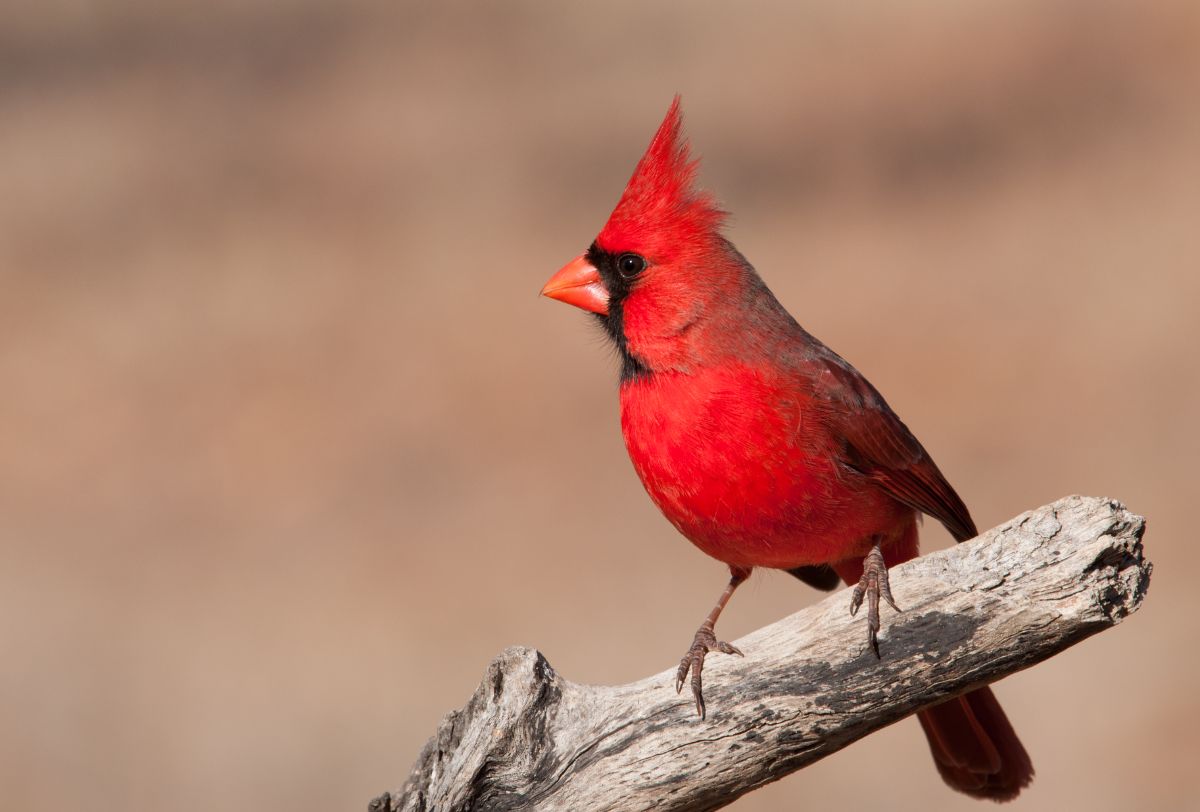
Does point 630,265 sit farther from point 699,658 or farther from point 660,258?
point 699,658

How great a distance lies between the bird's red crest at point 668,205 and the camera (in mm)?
2469

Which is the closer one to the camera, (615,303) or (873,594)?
(873,594)

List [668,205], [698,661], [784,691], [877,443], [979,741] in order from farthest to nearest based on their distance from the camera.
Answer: [979,741] → [668,205] → [877,443] → [698,661] → [784,691]

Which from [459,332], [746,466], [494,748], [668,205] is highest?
[459,332]

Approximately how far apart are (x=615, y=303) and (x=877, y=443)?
0.55m

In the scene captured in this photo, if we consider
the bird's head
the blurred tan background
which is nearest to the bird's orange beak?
the bird's head

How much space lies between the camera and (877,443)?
238 centimetres

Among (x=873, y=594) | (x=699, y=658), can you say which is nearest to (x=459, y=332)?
(x=699, y=658)

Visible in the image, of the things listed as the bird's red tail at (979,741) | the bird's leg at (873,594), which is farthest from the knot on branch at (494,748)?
the bird's red tail at (979,741)

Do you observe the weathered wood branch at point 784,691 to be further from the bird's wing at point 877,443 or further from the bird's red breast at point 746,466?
the bird's wing at point 877,443

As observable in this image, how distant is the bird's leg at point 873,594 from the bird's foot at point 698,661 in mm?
220

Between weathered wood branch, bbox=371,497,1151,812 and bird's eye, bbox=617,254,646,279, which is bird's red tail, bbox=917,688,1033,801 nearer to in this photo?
weathered wood branch, bbox=371,497,1151,812

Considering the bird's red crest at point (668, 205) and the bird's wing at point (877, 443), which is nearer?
the bird's wing at point (877, 443)

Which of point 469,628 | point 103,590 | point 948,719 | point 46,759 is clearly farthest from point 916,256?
point 46,759
